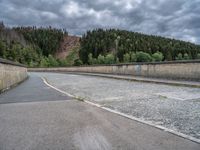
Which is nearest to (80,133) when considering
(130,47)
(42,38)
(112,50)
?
(130,47)

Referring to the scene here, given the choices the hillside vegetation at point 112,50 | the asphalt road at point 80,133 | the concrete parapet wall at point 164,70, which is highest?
the hillside vegetation at point 112,50

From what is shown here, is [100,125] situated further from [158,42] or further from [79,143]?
[158,42]

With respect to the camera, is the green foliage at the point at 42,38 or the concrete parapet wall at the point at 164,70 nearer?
the concrete parapet wall at the point at 164,70

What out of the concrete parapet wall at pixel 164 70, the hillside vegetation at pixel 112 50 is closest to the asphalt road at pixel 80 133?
the concrete parapet wall at pixel 164 70

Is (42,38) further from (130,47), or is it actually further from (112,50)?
(130,47)

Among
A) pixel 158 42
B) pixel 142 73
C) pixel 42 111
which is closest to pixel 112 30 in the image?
pixel 158 42

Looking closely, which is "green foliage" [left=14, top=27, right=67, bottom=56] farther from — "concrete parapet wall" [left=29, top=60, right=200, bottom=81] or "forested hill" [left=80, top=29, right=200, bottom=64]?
"concrete parapet wall" [left=29, top=60, right=200, bottom=81]

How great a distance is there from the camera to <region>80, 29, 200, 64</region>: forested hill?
11912cm

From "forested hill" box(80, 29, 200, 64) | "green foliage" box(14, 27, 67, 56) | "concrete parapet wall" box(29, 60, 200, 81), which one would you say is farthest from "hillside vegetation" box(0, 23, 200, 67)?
"concrete parapet wall" box(29, 60, 200, 81)

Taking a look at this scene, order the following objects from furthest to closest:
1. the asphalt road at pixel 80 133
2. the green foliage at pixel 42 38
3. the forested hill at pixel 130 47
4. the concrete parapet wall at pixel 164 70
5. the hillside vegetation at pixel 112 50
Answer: the green foliage at pixel 42 38 < the forested hill at pixel 130 47 < the hillside vegetation at pixel 112 50 < the concrete parapet wall at pixel 164 70 < the asphalt road at pixel 80 133

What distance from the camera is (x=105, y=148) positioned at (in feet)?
14.5

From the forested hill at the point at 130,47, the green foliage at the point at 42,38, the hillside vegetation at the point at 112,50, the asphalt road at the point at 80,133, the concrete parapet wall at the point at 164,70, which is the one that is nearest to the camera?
the asphalt road at the point at 80,133

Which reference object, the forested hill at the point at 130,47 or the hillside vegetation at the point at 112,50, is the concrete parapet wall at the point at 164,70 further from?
the forested hill at the point at 130,47

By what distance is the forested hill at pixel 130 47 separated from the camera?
119125 millimetres
